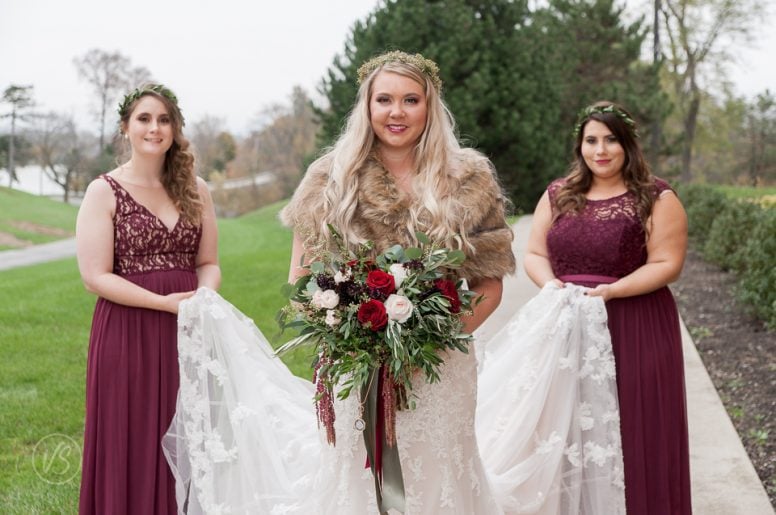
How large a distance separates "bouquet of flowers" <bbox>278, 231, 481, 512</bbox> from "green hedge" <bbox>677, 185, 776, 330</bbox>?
19.6 ft

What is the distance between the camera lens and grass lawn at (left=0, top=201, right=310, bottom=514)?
5570 mm

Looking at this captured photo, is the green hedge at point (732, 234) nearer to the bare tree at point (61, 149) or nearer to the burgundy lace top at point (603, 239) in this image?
the burgundy lace top at point (603, 239)

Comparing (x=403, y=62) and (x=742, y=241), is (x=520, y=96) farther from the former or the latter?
(x=403, y=62)

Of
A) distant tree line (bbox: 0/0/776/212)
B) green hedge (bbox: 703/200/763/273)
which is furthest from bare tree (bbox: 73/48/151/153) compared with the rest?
green hedge (bbox: 703/200/763/273)

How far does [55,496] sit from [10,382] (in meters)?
3.36

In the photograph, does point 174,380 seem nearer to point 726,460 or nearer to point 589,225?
point 589,225

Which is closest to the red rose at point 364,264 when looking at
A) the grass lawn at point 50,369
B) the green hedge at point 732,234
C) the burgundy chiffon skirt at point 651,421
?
the grass lawn at point 50,369

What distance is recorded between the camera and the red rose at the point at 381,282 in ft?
10.6

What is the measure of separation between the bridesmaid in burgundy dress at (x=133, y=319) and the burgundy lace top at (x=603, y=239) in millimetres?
1997

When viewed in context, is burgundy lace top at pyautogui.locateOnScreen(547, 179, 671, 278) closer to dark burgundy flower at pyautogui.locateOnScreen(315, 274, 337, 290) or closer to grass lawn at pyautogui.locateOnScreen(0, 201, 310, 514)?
grass lawn at pyautogui.locateOnScreen(0, 201, 310, 514)

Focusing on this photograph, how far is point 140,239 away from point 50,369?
5.01 m

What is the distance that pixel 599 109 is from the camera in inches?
193

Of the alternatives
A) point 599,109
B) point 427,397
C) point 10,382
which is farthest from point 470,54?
point 427,397

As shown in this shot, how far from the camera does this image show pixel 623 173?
4.84 meters
